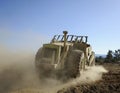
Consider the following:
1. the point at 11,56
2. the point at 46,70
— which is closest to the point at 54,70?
the point at 46,70

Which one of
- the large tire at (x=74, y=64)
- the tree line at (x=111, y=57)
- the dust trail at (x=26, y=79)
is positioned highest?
the large tire at (x=74, y=64)

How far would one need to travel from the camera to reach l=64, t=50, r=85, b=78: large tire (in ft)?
47.6

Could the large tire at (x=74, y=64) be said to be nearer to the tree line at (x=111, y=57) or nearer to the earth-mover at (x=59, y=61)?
the earth-mover at (x=59, y=61)

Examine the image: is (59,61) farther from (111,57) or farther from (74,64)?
(111,57)

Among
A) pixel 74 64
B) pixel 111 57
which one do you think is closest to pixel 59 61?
pixel 74 64

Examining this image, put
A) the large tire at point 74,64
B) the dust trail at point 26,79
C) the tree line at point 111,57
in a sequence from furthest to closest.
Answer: the tree line at point 111,57, the large tire at point 74,64, the dust trail at point 26,79

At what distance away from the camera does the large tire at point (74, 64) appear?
571 inches

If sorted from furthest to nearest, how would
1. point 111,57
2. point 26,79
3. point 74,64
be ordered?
point 111,57, point 26,79, point 74,64

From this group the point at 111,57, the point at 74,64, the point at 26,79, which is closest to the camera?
the point at 74,64

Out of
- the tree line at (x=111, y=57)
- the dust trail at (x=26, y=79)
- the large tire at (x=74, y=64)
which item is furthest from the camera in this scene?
the tree line at (x=111, y=57)

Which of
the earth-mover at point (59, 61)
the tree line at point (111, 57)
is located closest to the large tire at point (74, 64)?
the earth-mover at point (59, 61)

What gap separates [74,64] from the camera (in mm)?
14547

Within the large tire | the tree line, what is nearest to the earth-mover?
the large tire

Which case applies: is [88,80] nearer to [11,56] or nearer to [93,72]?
[93,72]
